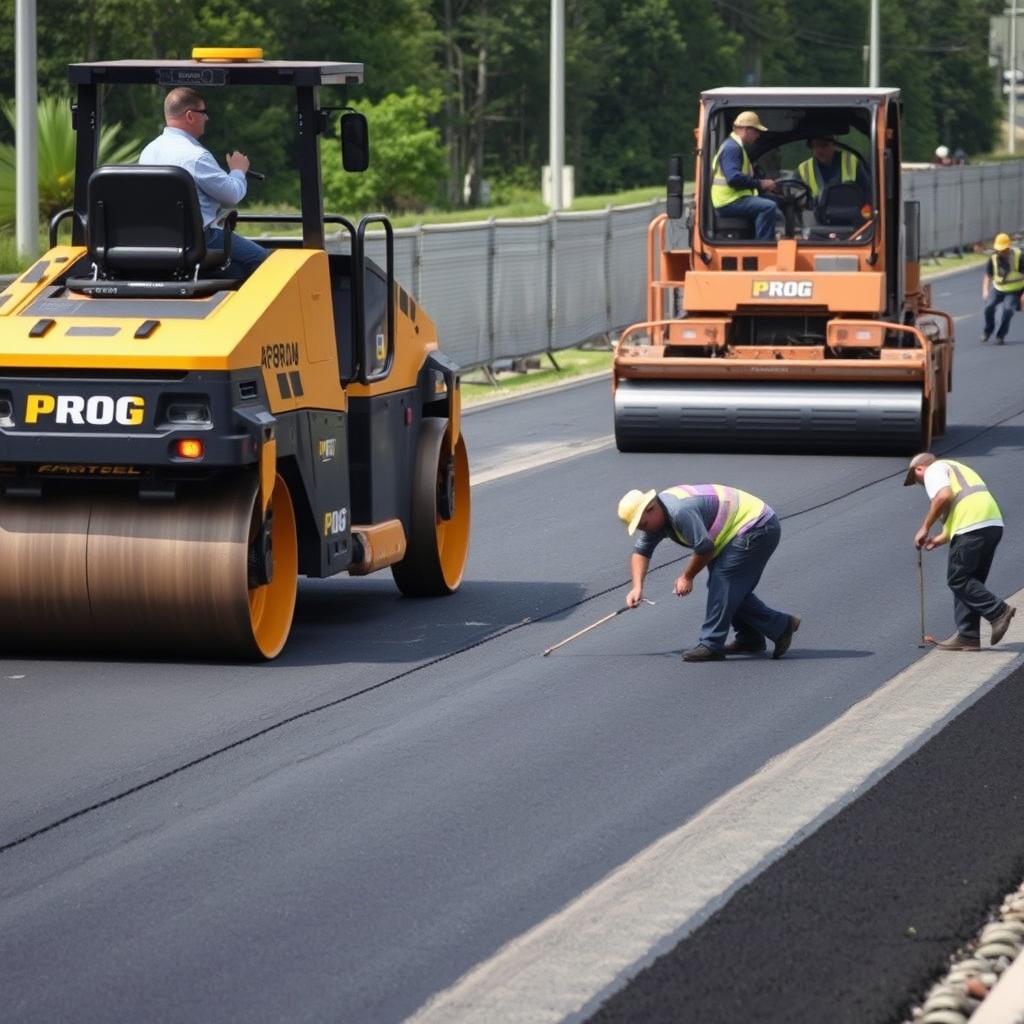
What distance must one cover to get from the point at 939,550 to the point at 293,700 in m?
5.90

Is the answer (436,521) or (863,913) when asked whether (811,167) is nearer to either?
(436,521)

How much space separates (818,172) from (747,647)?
10114 millimetres

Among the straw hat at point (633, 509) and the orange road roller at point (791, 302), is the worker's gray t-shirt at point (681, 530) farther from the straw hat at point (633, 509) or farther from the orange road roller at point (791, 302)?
the orange road roller at point (791, 302)

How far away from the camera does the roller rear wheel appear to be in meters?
12.5

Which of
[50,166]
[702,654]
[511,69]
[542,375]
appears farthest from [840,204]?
[511,69]

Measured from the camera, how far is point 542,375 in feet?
92.7

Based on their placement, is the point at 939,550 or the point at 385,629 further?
the point at 939,550

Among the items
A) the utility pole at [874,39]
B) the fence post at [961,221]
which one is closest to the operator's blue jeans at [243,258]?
the fence post at [961,221]

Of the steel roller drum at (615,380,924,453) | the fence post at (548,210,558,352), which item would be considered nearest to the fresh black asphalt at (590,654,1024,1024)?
the steel roller drum at (615,380,924,453)

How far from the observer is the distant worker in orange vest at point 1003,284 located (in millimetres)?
31953

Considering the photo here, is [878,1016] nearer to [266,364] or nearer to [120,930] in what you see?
[120,930]

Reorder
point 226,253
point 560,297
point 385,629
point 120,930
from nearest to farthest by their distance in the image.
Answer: point 120,930
point 226,253
point 385,629
point 560,297

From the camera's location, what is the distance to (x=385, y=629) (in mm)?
11961

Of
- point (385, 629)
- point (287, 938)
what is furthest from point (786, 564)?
point (287, 938)
